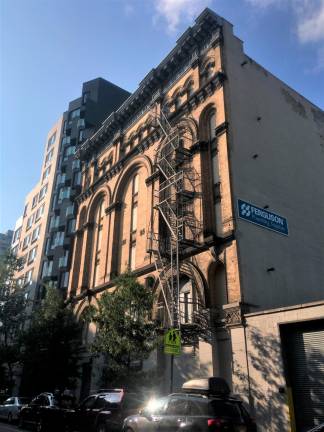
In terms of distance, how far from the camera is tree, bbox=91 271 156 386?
17.8 meters

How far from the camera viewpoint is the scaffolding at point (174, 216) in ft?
66.9

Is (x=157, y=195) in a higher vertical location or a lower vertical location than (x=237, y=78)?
lower

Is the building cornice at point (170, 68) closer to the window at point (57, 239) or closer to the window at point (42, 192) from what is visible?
the window at point (57, 239)

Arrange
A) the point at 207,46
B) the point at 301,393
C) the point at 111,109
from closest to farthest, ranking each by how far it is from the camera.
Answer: the point at 301,393
the point at 207,46
the point at 111,109

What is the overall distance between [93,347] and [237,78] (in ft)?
60.1

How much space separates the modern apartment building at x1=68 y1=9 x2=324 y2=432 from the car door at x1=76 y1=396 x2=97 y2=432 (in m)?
5.39

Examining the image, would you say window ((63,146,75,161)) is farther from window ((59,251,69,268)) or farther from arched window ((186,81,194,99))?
arched window ((186,81,194,99))

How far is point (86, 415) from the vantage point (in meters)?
14.6

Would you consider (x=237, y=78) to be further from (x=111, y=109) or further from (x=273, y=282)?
(x=111, y=109)

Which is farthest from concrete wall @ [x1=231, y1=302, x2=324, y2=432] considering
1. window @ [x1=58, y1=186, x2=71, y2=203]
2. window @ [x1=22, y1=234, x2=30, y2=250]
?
window @ [x1=22, y1=234, x2=30, y2=250]

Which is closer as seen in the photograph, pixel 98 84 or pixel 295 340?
pixel 295 340

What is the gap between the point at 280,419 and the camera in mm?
14047

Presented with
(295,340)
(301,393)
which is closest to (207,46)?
(295,340)

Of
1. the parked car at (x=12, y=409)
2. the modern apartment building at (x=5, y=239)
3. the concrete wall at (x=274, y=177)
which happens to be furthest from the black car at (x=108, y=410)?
the modern apartment building at (x=5, y=239)
